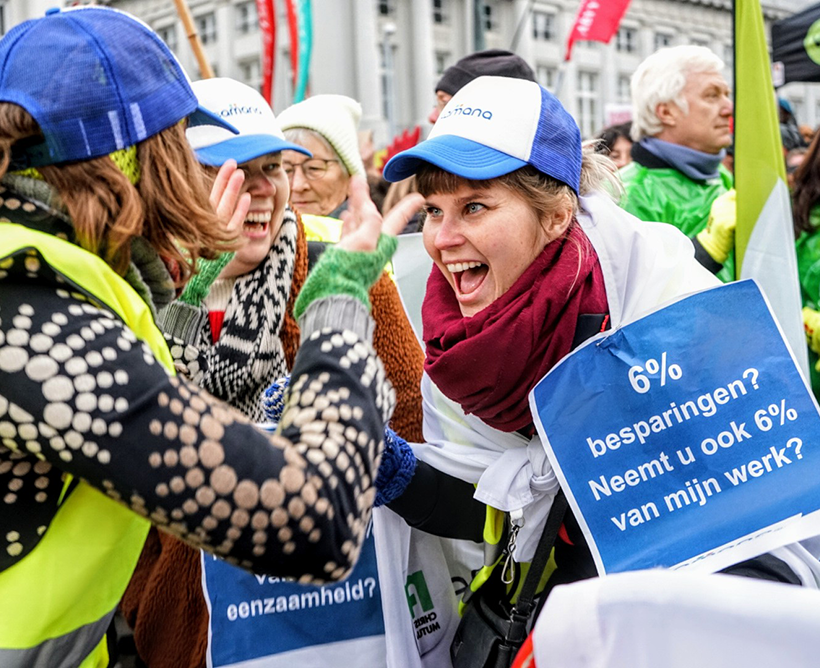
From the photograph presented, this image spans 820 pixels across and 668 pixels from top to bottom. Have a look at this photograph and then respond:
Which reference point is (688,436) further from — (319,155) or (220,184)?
(319,155)

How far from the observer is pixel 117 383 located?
128 cm

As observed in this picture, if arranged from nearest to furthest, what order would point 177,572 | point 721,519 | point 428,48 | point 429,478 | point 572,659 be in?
1. point 572,659
2. point 721,519
3. point 429,478
4. point 177,572
5. point 428,48

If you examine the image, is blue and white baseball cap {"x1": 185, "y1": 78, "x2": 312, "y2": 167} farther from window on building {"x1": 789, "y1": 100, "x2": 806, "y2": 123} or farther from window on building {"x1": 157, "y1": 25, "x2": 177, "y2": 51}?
window on building {"x1": 789, "y1": 100, "x2": 806, "y2": 123}

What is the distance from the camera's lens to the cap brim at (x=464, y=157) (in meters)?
2.05

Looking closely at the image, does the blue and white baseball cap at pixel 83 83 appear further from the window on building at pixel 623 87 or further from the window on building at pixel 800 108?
the window on building at pixel 800 108

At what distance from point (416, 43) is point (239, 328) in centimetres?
3542

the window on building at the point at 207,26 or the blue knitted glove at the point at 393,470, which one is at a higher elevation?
the blue knitted glove at the point at 393,470

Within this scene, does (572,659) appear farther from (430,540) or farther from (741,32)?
(741,32)

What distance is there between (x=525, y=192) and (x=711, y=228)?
7.62 feet

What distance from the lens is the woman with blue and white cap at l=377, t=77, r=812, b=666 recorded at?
6.59ft

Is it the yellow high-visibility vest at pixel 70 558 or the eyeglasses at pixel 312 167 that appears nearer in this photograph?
the yellow high-visibility vest at pixel 70 558

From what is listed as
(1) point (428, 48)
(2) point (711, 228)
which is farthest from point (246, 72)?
(2) point (711, 228)

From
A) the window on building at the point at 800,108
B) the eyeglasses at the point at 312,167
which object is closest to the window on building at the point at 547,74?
the window on building at the point at 800,108

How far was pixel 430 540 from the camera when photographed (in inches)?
93.0
